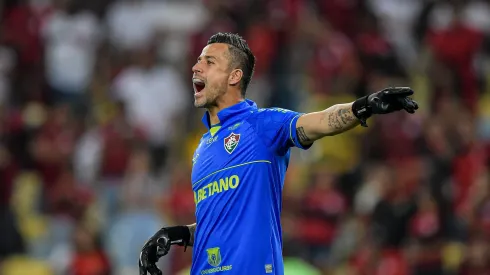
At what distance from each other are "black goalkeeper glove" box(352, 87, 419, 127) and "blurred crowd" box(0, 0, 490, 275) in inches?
175

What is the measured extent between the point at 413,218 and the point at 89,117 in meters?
4.83

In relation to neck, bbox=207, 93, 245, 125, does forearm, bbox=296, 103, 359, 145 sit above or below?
below

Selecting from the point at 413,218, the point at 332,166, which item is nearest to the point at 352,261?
the point at 413,218

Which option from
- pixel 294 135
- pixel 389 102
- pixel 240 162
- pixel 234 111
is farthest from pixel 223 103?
pixel 389 102

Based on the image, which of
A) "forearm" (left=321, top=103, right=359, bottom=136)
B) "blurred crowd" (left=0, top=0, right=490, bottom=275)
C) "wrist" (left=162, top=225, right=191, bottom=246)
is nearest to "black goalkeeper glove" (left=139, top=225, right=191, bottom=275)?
"wrist" (left=162, top=225, right=191, bottom=246)

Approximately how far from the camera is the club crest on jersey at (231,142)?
5801 millimetres

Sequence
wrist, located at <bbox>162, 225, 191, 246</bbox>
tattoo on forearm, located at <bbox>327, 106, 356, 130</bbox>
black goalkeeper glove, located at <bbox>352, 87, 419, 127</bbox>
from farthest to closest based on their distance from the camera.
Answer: wrist, located at <bbox>162, 225, 191, 246</bbox> → tattoo on forearm, located at <bbox>327, 106, 356, 130</bbox> → black goalkeeper glove, located at <bbox>352, 87, 419, 127</bbox>

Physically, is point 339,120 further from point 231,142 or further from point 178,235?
point 178,235

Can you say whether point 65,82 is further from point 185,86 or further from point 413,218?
point 413,218

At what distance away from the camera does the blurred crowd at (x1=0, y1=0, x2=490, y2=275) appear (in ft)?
36.0

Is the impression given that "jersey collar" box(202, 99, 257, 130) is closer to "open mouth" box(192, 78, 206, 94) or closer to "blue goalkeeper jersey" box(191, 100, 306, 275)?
"blue goalkeeper jersey" box(191, 100, 306, 275)

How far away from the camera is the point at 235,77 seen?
19.7 ft

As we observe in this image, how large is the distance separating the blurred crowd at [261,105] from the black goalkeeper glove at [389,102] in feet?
14.6

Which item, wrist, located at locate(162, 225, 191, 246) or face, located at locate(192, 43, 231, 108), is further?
wrist, located at locate(162, 225, 191, 246)
